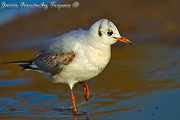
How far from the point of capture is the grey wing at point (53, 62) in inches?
221

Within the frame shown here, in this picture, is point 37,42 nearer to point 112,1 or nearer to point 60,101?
point 112,1

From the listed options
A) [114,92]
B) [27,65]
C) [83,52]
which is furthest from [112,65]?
[83,52]

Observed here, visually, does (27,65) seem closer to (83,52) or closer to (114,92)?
(83,52)

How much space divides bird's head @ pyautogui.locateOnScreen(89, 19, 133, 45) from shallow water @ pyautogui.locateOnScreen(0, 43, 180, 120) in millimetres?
1095

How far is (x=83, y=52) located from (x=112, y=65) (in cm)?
291

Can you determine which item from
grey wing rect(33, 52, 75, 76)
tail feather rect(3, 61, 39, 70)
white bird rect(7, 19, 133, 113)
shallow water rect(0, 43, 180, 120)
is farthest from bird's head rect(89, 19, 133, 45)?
tail feather rect(3, 61, 39, 70)

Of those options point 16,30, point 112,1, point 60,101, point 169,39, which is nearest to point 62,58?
point 60,101

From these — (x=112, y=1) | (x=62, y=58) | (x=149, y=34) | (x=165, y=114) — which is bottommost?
(x=165, y=114)

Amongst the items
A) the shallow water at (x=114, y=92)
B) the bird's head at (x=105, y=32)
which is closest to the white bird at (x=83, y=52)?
the bird's head at (x=105, y=32)

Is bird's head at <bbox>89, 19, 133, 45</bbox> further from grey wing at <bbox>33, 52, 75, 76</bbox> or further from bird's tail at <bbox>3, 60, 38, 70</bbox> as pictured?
bird's tail at <bbox>3, 60, 38, 70</bbox>

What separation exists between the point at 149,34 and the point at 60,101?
520cm

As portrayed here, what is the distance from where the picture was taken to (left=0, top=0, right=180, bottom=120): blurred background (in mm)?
5707

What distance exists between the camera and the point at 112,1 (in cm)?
1278

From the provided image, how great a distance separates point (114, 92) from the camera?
21.1 feet
